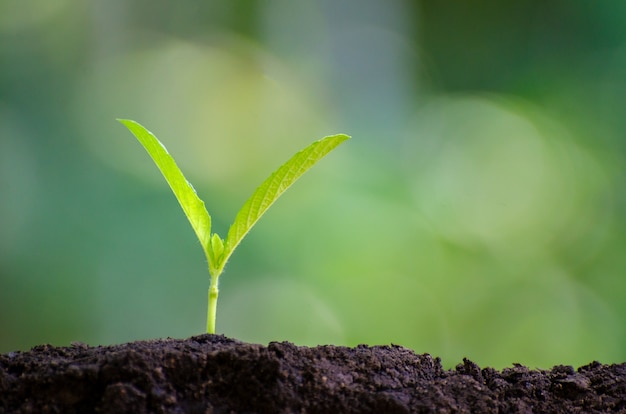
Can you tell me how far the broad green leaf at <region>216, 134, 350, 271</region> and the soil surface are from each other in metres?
0.12

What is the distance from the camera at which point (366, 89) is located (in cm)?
234

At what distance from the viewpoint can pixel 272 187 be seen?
0.72 meters

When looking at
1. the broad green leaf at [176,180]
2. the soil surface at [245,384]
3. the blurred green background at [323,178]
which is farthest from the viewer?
the blurred green background at [323,178]

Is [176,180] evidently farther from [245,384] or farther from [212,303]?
[245,384]

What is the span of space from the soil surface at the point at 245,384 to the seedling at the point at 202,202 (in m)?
0.10

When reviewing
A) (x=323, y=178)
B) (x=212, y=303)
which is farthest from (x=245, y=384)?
(x=323, y=178)

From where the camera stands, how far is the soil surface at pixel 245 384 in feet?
1.82

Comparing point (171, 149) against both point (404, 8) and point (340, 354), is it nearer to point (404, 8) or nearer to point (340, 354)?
point (404, 8)

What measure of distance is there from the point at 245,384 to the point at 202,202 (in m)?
0.23

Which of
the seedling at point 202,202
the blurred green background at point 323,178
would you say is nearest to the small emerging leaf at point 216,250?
the seedling at point 202,202

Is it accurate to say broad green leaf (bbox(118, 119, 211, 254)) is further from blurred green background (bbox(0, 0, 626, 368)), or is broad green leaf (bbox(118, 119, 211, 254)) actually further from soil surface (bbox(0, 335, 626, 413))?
blurred green background (bbox(0, 0, 626, 368))

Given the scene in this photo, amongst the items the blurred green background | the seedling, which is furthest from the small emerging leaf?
the blurred green background

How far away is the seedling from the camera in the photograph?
26.9 inches

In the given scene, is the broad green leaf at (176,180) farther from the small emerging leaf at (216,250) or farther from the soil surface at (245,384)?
the soil surface at (245,384)
